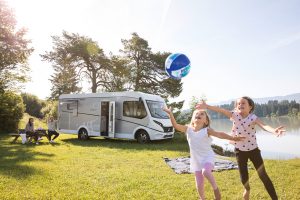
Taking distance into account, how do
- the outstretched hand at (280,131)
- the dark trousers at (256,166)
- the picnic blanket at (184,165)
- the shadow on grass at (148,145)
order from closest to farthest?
the outstretched hand at (280,131) < the dark trousers at (256,166) < the picnic blanket at (184,165) < the shadow on grass at (148,145)

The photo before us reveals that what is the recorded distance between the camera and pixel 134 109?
673 inches

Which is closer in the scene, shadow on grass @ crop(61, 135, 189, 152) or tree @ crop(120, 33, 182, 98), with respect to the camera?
shadow on grass @ crop(61, 135, 189, 152)

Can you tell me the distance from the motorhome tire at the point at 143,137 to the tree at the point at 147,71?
17.6 m

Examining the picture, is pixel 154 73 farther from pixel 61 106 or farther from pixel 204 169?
pixel 204 169

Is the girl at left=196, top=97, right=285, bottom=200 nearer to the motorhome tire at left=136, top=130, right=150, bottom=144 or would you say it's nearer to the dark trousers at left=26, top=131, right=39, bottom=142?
the motorhome tire at left=136, top=130, right=150, bottom=144

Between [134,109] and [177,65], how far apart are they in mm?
10311

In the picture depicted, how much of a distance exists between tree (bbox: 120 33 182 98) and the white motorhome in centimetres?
1509

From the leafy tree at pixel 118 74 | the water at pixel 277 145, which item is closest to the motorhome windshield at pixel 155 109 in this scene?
the water at pixel 277 145

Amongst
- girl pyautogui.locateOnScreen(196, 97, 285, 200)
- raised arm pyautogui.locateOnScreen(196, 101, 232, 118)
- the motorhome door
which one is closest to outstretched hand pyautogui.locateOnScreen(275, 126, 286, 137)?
girl pyautogui.locateOnScreen(196, 97, 285, 200)

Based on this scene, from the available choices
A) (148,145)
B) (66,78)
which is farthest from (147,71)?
(148,145)

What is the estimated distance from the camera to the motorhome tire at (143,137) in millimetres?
16647

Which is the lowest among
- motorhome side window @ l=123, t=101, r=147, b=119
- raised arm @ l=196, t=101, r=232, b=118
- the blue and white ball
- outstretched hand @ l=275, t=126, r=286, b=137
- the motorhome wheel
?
the motorhome wheel

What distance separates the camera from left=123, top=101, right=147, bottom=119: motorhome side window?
16.7 metres

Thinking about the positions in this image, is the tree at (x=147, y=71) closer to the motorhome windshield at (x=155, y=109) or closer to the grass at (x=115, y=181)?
the motorhome windshield at (x=155, y=109)
